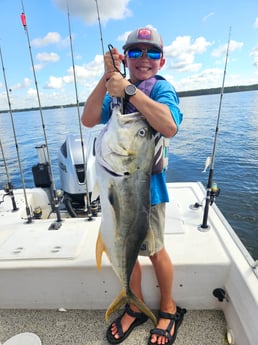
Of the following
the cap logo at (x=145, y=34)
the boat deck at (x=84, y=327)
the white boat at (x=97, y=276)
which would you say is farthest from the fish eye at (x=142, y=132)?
the boat deck at (x=84, y=327)

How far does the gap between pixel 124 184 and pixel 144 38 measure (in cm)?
100

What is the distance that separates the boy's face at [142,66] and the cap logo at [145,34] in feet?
0.18

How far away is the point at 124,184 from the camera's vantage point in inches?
62.3

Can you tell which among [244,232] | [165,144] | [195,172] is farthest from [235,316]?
[195,172]

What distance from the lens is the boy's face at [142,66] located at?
5.73 ft

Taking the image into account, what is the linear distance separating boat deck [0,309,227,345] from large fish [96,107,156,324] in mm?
905

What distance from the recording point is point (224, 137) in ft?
51.1

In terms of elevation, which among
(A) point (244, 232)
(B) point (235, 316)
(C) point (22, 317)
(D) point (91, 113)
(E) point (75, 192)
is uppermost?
(D) point (91, 113)

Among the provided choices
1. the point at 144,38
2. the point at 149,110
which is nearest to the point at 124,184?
the point at 149,110

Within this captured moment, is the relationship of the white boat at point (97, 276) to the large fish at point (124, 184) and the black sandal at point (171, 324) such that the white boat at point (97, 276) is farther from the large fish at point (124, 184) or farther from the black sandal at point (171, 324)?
the large fish at point (124, 184)

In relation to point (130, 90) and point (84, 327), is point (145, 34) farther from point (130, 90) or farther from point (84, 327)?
point (84, 327)

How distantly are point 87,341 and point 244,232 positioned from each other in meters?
5.03

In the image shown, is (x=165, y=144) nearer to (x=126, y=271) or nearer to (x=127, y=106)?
(x=127, y=106)

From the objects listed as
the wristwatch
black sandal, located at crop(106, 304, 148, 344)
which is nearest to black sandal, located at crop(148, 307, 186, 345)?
black sandal, located at crop(106, 304, 148, 344)
